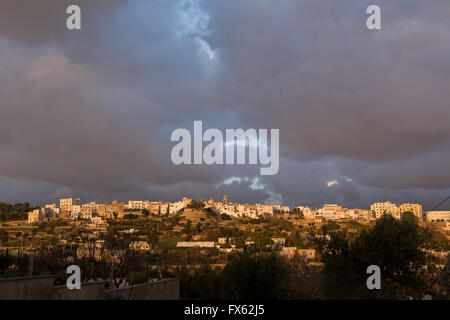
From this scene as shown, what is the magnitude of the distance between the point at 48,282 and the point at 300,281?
1464 centimetres

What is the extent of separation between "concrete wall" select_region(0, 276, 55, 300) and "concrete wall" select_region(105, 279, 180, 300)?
3.01 meters

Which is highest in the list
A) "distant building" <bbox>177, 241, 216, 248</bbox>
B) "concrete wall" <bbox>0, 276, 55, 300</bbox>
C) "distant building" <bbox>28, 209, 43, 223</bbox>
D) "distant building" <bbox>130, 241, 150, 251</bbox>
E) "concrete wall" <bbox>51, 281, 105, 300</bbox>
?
"distant building" <bbox>28, 209, 43, 223</bbox>

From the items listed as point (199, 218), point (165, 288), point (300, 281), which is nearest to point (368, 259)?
point (300, 281)

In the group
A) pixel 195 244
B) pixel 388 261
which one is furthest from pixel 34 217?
pixel 388 261

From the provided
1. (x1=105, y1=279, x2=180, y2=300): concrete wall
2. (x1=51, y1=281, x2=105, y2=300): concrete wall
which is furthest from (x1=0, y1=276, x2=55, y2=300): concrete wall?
(x1=105, y1=279, x2=180, y2=300): concrete wall

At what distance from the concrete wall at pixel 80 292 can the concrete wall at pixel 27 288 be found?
0.37 m

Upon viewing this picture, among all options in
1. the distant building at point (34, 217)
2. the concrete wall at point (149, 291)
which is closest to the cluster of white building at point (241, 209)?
the distant building at point (34, 217)

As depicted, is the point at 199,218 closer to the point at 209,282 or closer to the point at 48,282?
the point at 209,282

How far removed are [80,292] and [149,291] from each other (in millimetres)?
4852

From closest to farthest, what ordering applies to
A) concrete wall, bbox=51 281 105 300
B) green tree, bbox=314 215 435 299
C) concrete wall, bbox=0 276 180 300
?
concrete wall, bbox=0 276 180 300
concrete wall, bbox=51 281 105 300
green tree, bbox=314 215 435 299

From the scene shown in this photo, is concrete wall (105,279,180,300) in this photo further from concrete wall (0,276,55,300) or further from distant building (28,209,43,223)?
distant building (28,209,43,223)

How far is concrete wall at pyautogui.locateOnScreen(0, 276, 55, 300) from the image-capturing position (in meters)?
13.8

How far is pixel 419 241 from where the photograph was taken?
67.2ft
